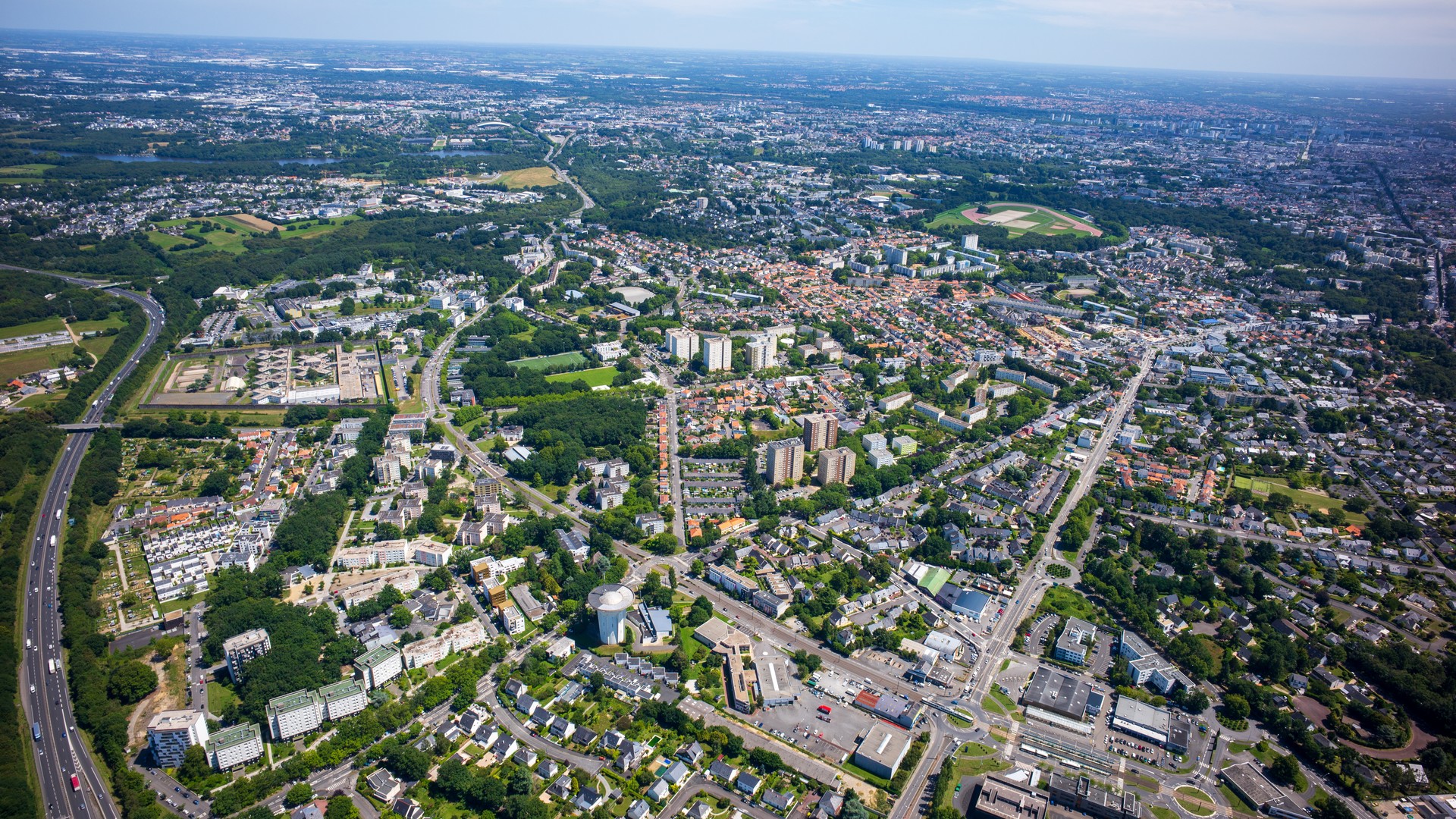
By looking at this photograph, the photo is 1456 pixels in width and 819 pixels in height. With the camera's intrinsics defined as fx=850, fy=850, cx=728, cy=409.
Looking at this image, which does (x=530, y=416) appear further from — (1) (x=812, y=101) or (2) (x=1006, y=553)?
(1) (x=812, y=101)

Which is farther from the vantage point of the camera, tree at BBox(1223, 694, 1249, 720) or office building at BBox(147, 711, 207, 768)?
tree at BBox(1223, 694, 1249, 720)

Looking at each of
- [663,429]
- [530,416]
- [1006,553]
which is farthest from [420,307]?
[1006,553]

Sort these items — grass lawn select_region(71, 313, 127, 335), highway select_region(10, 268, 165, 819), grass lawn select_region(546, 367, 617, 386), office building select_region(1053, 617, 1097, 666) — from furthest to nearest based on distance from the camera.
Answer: grass lawn select_region(71, 313, 127, 335), grass lawn select_region(546, 367, 617, 386), office building select_region(1053, 617, 1097, 666), highway select_region(10, 268, 165, 819)

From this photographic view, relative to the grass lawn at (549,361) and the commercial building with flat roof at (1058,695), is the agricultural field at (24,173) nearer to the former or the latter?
the grass lawn at (549,361)

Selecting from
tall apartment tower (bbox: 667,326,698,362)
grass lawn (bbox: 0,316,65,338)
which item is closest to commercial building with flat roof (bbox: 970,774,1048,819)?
tall apartment tower (bbox: 667,326,698,362)

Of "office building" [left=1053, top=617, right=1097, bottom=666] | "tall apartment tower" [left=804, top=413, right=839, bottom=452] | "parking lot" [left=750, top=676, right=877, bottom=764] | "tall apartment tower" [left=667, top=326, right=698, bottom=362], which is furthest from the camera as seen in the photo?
"tall apartment tower" [left=667, top=326, right=698, bottom=362]

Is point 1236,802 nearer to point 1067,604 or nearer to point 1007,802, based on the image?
point 1007,802

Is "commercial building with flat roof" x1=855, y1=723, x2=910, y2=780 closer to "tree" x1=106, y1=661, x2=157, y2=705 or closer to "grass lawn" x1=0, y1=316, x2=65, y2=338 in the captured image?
"tree" x1=106, y1=661, x2=157, y2=705

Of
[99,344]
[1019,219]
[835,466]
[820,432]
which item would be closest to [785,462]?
[835,466]
